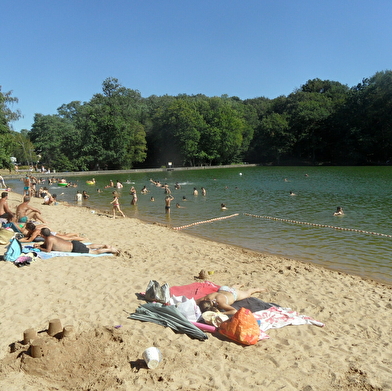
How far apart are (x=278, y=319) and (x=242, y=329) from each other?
1074mm

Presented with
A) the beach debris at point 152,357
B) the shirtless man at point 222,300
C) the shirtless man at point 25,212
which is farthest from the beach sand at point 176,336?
the shirtless man at point 25,212

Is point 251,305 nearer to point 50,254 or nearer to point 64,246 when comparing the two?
point 50,254

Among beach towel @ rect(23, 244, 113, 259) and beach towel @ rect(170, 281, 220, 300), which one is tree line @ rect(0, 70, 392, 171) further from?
beach towel @ rect(170, 281, 220, 300)

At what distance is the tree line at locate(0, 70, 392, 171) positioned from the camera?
213ft

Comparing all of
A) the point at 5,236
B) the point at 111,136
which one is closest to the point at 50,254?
the point at 5,236

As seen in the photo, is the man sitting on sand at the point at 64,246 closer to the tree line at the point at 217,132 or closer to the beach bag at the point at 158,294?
the beach bag at the point at 158,294

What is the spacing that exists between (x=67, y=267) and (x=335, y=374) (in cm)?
623

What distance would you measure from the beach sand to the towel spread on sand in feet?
0.40

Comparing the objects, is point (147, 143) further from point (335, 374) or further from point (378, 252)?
point (335, 374)

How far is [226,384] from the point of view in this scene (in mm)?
4363

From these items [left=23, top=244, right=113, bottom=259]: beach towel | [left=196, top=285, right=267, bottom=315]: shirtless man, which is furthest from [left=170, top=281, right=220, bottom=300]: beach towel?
[left=23, top=244, right=113, bottom=259]: beach towel

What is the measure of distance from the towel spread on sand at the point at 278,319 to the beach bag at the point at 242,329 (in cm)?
39

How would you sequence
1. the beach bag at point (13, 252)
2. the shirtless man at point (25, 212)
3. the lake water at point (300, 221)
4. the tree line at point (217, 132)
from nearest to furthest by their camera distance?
the beach bag at point (13, 252) < the lake water at point (300, 221) < the shirtless man at point (25, 212) < the tree line at point (217, 132)

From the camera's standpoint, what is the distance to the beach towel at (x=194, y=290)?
6988 mm
